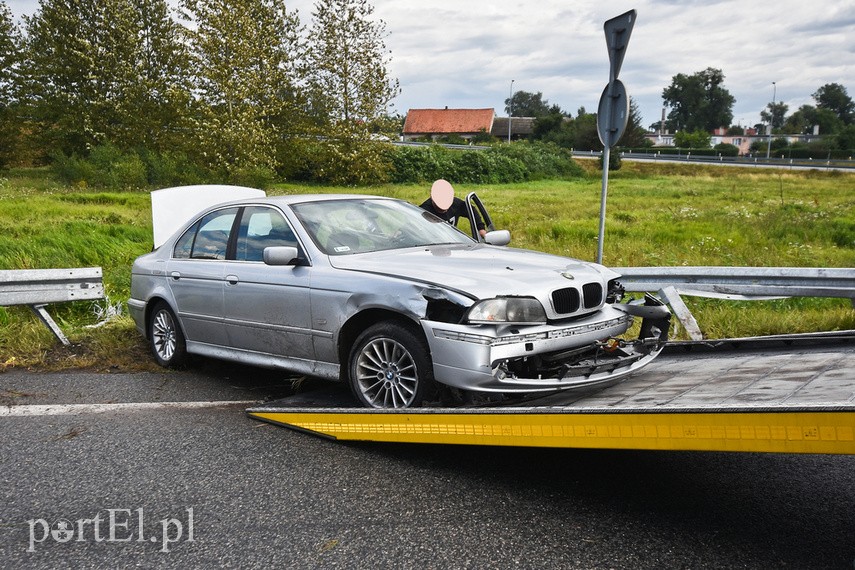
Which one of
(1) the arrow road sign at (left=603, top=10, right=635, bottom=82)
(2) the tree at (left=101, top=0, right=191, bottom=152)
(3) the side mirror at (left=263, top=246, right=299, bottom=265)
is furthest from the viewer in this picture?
(2) the tree at (left=101, top=0, right=191, bottom=152)

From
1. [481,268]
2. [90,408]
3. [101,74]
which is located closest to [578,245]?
[481,268]

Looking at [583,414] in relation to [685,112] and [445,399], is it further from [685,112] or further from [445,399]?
[685,112]

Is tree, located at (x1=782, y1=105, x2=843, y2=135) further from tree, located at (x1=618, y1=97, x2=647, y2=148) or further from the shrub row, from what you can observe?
the shrub row

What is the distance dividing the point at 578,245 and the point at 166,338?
26.8ft

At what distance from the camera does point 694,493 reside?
387 cm

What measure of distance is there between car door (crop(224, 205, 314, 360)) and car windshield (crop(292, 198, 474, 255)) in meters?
0.20

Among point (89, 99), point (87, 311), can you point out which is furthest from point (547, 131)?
point (87, 311)

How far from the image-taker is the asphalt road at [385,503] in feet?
10.5

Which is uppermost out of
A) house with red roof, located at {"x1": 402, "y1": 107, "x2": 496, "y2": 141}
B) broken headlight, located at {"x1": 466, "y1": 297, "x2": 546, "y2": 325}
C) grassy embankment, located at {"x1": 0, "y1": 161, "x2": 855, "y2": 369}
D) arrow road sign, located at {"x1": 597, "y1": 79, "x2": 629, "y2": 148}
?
house with red roof, located at {"x1": 402, "y1": 107, "x2": 496, "y2": 141}

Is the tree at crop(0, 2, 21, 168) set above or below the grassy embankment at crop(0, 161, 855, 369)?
above

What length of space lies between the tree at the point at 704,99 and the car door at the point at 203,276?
458 feet

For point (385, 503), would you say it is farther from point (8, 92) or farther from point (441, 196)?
point (8, 92)

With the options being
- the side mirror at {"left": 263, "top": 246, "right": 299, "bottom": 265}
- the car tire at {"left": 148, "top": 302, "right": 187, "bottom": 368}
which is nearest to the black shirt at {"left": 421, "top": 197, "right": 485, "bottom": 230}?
the car tire at {"left": 148, "top": 302, "right": 187, "bottom": 368}

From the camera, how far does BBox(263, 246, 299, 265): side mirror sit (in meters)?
5.16
